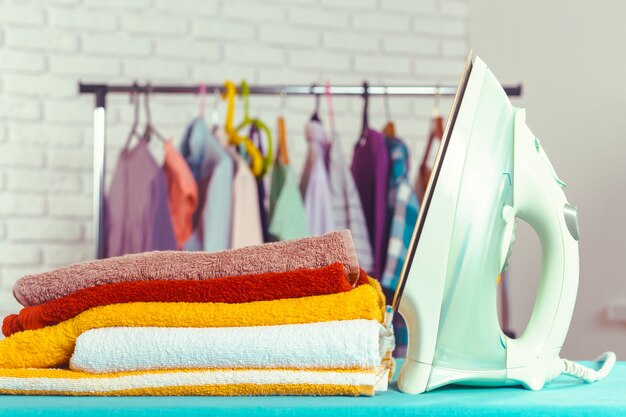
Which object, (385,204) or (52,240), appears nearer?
(385,204)

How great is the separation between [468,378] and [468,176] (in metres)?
0.18

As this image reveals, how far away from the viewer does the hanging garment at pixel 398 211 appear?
1.94 meters

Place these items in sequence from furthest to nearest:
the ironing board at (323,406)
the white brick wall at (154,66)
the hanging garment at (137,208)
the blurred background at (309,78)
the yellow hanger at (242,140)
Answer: the white brick wall at (154,66), the blurred background at (309,78), the yellow hanger at (242,140), the hanging garment at (137,208), the ironing board at (323,406)

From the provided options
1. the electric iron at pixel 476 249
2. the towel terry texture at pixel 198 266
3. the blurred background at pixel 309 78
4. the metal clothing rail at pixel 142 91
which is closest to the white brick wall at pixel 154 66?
the blurred background at pixel 309 78

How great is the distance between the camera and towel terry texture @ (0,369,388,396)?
624 mm

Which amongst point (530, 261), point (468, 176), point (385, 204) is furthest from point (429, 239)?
point (530, 261)

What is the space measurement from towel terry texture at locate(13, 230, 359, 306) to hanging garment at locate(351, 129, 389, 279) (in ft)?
4.24

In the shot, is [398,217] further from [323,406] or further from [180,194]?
[323,406]

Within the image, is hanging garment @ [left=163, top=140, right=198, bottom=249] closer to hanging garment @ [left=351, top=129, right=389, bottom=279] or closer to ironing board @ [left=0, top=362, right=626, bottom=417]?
hanging garment @ [left=351, top=129, right=389, bottom=279]

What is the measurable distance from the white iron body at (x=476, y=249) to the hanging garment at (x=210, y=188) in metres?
1.27

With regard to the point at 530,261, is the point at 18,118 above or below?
above

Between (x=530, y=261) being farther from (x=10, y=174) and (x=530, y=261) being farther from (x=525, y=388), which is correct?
(x=525, y=388)

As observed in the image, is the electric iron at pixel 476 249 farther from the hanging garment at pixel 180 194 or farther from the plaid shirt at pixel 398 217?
the hanging garment at pixel 180 194

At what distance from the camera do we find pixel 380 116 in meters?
2.87
